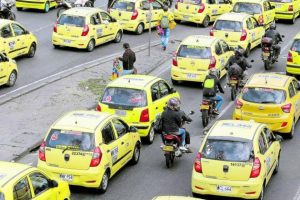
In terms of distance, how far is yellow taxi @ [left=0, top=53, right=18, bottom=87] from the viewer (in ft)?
84.6

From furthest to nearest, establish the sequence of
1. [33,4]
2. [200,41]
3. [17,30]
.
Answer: [33,4] < [17,30] < [200,41]

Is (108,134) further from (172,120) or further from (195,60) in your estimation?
(195,60)

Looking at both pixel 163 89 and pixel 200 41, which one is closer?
pixel 163 89

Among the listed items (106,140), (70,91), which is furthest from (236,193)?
(70,91)

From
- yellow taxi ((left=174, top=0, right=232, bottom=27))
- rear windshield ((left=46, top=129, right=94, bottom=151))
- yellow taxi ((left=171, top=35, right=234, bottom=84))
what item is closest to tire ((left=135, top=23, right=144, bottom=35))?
yellow taxi ((left=174, top=0, right=232, bottom=27))

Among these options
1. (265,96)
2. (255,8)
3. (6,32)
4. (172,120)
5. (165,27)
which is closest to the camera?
(172,120)

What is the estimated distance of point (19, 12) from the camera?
133 ft

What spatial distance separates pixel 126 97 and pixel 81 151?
4202 mm

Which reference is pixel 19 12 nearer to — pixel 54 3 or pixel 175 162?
pixel 54 3

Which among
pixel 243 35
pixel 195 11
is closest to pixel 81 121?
pixel 243 35

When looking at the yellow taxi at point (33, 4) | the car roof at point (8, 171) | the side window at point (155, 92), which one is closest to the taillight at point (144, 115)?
the side window at point (155, 92)

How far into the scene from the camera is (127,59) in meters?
26.9

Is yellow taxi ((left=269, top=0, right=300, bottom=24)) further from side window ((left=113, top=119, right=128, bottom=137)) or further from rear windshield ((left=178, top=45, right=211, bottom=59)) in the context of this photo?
side window ((left=113, top=119, right=128, bottom=137))

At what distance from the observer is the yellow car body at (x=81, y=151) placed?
16688 millimetres
